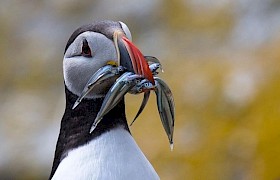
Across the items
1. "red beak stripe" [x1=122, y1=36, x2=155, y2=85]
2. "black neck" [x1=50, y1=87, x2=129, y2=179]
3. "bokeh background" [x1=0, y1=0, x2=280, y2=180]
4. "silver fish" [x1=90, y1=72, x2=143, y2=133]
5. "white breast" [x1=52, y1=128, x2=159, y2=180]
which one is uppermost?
"red beak stripe" [x1=122, y1=36, x2=155, y2=85]

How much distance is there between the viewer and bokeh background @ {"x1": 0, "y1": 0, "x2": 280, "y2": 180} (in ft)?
12.7

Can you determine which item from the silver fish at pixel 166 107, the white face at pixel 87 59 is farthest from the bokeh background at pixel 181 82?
the white face at pixel 87 59

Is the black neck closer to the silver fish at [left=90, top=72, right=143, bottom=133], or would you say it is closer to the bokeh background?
the silver fish at [left=90, top=72, right=143, bottom=133]

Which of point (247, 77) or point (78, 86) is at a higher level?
point (78, 86)

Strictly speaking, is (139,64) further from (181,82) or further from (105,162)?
(181,82)

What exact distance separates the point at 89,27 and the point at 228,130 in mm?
1779

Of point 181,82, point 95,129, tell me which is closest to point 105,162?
point 95,129

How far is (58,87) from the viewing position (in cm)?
479

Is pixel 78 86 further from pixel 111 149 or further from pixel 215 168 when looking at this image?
pixel 215 168

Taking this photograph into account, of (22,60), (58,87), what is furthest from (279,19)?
(22,60)

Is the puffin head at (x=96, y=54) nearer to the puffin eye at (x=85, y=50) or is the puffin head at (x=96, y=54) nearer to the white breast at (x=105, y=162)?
the puffin eye at (x=85, y=50)

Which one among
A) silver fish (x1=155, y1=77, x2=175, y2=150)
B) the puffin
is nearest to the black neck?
the puffin

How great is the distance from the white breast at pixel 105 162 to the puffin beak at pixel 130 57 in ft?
0.61

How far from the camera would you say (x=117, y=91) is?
2.17m
